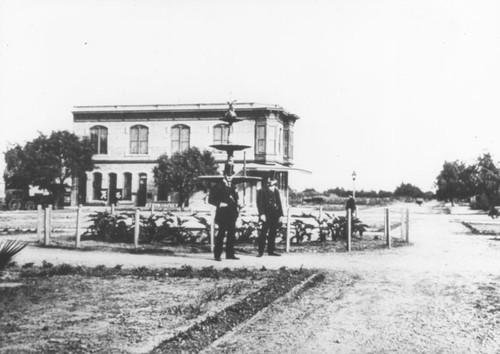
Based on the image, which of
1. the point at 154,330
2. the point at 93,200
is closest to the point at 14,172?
the point at 93,200

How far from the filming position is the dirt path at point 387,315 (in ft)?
15.4

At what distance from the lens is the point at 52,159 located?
123 ft

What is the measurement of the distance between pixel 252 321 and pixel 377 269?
15.4 ft

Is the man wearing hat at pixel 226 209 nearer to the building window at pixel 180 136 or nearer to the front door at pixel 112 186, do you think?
the front door at pixel 112 186

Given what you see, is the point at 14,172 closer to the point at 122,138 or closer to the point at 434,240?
the point at 122,138

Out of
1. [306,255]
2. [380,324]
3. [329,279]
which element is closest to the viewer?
[380,324]

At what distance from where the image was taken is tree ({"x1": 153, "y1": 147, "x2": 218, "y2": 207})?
122 feet

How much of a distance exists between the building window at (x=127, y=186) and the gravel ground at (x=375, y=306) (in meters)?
31.6

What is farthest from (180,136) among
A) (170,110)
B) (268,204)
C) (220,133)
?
(268,204)

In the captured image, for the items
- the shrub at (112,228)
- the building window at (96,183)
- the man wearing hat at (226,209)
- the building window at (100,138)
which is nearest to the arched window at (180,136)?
the building window at (100,138)

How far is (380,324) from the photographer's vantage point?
17.9 feet

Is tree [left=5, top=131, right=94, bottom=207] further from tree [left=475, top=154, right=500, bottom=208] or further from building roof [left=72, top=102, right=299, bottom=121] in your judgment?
tree [left=475, top=154, right=500, bottom=208]

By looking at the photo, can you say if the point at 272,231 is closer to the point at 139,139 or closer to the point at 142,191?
the point at 142,191

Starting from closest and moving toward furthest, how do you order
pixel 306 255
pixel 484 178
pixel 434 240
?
pixel 306 255, pixel 434 240, pixel 484 178
